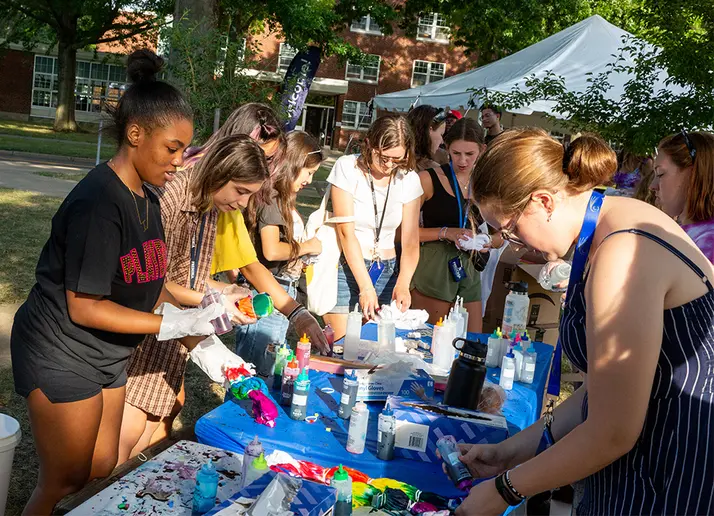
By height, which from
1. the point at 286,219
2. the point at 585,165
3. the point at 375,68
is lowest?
the point at 286,219

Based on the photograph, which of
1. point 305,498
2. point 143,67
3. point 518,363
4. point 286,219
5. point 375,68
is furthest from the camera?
point 375,68

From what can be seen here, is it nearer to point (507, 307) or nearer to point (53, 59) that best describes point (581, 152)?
point (507, 307)

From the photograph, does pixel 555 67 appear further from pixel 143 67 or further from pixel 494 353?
pixel 143 67

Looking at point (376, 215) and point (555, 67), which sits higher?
point (555, 67)

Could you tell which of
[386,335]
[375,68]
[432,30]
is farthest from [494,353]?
[432,30]

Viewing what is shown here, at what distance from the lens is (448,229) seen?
4418 mm

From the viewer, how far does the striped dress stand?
59.4 inches

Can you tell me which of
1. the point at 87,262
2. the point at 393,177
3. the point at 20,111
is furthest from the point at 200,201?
the point at 20,111

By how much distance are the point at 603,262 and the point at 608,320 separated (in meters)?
0.13

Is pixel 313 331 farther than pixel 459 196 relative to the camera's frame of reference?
No

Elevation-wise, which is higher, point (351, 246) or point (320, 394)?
point (351, 246)

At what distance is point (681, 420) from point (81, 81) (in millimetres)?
40161

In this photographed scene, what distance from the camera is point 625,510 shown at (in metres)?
1.60

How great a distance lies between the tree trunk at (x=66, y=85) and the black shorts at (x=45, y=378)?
27.0 meters
